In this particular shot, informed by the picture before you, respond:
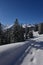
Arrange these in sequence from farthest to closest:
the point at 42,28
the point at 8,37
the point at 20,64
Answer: the point at 42,28 → the point at 8,37 → the point at 20,64

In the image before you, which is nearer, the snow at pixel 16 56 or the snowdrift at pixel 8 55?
the snowdrift at pixel 8 55

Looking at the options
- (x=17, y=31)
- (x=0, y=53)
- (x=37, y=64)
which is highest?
(x=17, y=31)

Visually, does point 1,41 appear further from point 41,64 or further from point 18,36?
point 41,64

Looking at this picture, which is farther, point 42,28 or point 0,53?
point 42,28

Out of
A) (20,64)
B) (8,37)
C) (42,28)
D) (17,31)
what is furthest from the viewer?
(42,28)

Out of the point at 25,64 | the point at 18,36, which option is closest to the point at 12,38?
the point at 18,36

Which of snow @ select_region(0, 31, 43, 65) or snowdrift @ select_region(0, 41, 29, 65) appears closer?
snowdrift @ select_region(0, 41, 29, 65)

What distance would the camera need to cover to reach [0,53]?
14.7ft

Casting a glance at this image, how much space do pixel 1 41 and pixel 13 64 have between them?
12805 mm

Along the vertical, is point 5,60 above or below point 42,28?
below

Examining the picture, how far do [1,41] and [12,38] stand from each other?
3.05 m

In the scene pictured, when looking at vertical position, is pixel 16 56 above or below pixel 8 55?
below

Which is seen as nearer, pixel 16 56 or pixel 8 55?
pixel 8 55

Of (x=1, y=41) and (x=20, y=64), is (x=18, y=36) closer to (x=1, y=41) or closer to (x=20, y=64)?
(x=1, y=41)
